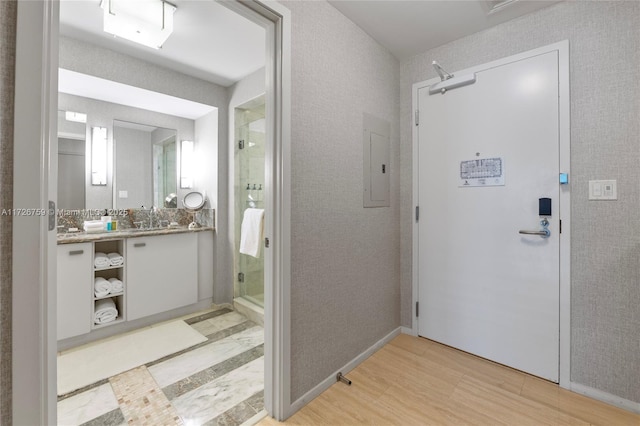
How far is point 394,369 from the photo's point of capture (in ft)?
6.46

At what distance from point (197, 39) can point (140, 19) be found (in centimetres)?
46

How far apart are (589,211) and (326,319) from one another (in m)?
1.75

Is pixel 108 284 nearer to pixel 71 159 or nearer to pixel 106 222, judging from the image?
pixel 106 222

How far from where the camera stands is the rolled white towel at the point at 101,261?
94.2 inches

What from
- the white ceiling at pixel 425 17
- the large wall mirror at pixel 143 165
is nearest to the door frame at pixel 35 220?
the white ceiling at pixel 425 17

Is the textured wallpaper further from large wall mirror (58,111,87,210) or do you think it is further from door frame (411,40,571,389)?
door frame (411,40,571,389)

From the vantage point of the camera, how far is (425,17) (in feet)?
6.31

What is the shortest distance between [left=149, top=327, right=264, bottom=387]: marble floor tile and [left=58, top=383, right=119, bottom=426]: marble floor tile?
26cm

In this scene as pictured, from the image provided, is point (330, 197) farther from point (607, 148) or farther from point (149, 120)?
point (149, 120)

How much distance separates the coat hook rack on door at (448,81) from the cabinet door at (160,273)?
2.75 meters

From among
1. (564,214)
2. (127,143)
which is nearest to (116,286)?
(127,143)

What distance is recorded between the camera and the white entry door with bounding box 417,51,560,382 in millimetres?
1837

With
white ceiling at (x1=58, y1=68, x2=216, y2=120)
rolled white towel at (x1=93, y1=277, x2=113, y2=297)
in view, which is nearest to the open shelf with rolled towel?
rolled white towel at (x1=93, y1=277, x2=113, y2=297)

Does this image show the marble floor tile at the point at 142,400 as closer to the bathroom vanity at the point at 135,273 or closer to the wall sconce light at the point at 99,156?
the bathroom vanity at the point at 135,273
